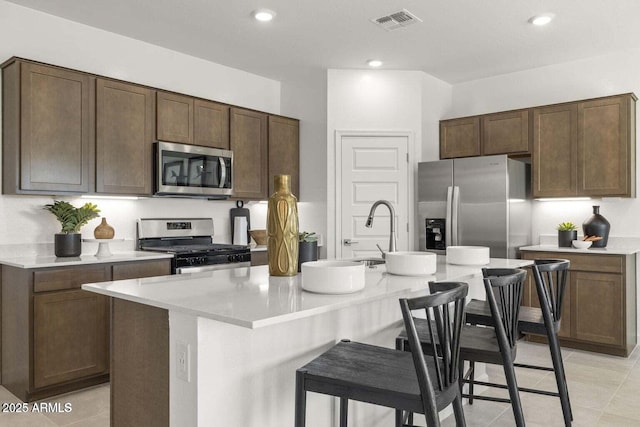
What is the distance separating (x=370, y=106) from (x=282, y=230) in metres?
3.30

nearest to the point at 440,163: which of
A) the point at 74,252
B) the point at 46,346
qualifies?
the point at 74,252

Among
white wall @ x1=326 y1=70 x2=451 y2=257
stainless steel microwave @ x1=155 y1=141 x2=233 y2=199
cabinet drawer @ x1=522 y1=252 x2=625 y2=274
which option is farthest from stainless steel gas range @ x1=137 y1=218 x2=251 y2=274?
cabinet drawer @ x1=522 y1=252 x2=625 y2=274

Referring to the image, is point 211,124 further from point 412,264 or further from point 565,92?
point 565,92

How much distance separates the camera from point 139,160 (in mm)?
3898

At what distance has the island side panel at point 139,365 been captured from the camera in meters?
1.65

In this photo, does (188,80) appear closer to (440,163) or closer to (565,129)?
(440,163)

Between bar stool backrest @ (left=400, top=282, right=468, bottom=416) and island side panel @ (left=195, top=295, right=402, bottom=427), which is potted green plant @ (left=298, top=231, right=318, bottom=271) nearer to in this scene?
island side panel @ (left=195, top=295, right=402, bottom=427)

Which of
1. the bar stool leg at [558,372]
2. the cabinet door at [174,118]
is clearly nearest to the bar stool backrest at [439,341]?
the bar stool leg at [558,372]

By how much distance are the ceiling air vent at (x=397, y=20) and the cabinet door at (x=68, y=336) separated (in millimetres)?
2977

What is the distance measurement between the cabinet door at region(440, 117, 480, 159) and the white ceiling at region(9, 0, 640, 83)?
0.57 m

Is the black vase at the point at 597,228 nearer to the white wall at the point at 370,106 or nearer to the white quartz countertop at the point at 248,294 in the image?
the white wall at the point at 370,106

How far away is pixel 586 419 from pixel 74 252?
354 centimetres

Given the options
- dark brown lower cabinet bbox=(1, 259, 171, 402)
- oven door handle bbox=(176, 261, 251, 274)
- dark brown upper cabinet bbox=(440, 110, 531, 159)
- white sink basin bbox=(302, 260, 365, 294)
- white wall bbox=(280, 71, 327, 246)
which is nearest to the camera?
white sink basin bbox=(302, 260, 365, 294)

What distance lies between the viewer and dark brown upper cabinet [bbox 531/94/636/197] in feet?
13.8
